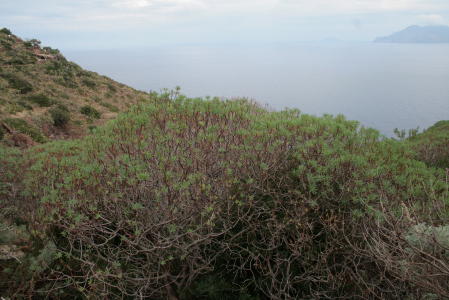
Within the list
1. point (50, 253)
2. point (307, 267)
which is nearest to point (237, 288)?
point (307, 267)


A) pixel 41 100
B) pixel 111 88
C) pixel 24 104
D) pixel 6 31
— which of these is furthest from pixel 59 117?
pixel 6 31

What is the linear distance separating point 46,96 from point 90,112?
3.16 metres

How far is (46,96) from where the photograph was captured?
968 inches

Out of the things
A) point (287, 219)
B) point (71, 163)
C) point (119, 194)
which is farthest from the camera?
point (71, 163)

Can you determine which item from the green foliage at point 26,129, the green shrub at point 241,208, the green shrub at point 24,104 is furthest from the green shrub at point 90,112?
the green shrub at point 241,208

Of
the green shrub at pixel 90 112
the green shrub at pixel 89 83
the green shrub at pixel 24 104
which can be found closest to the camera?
the green shrub at pixel 24 104

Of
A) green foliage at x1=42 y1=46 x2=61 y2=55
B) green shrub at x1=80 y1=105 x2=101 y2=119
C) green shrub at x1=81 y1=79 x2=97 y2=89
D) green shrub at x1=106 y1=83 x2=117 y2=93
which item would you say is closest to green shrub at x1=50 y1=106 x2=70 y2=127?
green shrub at x1=80 y1=105 x2=101 y2=119

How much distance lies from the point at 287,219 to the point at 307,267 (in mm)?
1121

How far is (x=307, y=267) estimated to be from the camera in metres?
6.95

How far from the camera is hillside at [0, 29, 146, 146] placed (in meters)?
19.5

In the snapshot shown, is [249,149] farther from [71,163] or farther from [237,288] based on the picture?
[71,163]

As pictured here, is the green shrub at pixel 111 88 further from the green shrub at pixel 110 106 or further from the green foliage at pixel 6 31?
the green foliage at pixel 6 31

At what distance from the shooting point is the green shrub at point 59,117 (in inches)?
837

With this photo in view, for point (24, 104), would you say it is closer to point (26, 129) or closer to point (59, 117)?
point (59, 117)
